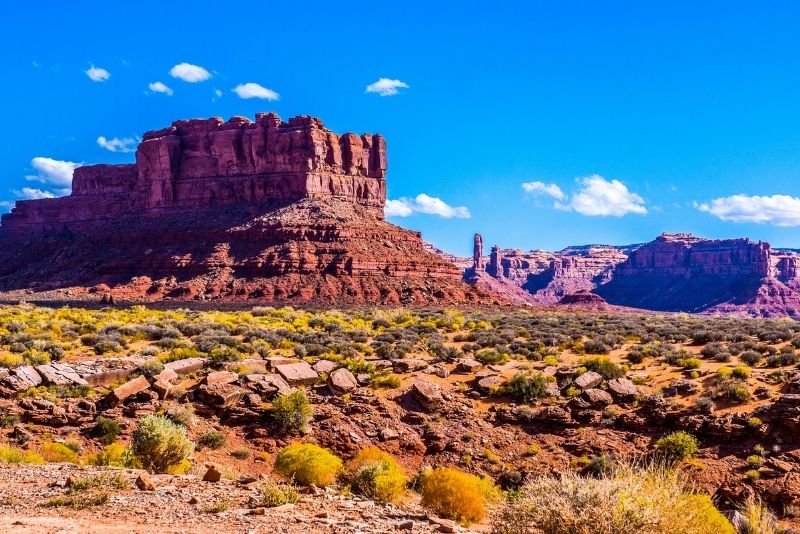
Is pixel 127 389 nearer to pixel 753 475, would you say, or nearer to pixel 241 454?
pixel 241 454

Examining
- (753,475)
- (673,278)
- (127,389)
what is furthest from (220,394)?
(673,278)

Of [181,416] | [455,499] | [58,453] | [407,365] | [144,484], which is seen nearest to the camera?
[144,484]

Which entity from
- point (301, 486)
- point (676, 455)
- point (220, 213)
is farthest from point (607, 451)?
point (220, 213)

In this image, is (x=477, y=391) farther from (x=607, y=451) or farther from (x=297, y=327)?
(x=297, y=327)

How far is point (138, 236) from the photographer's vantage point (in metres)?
94.8

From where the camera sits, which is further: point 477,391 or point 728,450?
point 477,391

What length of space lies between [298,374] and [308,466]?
767 cm

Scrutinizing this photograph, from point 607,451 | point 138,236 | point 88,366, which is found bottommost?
point 607,451

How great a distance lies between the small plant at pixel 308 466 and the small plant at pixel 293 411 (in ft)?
11.9

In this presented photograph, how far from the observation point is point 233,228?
88.1m

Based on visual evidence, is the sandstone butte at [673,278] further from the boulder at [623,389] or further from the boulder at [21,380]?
the boulder at [21,380]

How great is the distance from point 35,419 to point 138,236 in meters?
84.5

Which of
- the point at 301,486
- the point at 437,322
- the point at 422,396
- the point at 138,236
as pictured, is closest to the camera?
the point at 301,486

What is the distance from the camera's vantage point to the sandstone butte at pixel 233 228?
255 ft
